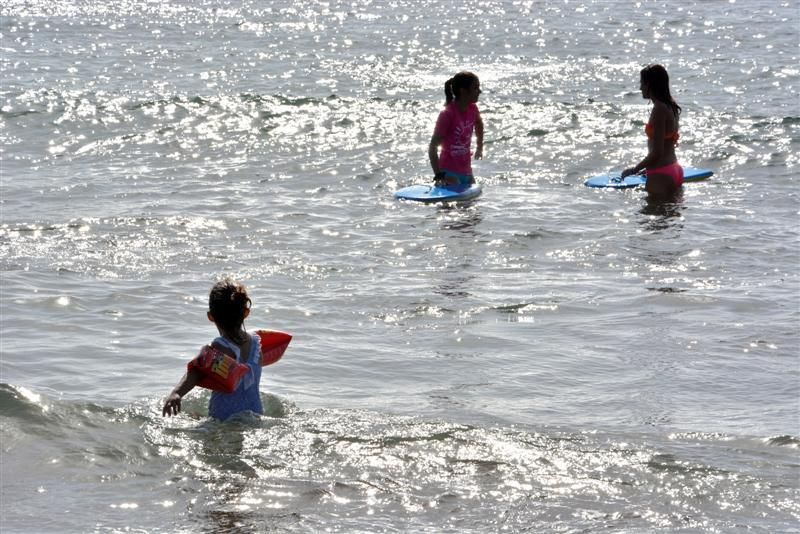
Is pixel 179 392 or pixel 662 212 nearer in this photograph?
pixel 179 392

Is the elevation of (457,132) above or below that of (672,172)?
above

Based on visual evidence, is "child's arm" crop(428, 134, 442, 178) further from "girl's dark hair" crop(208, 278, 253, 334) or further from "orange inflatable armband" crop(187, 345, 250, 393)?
"orange inflatable armband" crop(187, 345, 250, 393)

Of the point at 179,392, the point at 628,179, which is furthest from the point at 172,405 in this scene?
the point at 628,179

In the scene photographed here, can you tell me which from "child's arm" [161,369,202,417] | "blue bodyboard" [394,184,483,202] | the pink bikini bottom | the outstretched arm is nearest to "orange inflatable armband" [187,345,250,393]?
"child's arm" [161,369,202,417]

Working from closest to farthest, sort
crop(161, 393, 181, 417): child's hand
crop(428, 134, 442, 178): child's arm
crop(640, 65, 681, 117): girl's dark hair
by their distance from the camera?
1. crop(161, 393, 181, 417): child's hand
2. crop(640, 65, 681, 117): girl's dark hair
3. crop(428, 134, 442, 178): child's arm

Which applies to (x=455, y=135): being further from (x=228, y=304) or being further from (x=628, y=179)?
(x=228, y=304)

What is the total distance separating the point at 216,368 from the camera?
6191mm

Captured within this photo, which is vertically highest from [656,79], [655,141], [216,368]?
[656,79]

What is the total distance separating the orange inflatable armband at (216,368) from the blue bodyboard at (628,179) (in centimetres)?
752

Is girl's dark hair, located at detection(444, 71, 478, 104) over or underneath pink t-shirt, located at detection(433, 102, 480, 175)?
over

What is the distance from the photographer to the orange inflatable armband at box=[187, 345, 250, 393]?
619 cm

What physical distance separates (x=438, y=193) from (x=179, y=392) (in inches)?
276

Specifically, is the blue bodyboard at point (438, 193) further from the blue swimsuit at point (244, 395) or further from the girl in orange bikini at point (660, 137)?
the blue swimsuit at point (244, 395)

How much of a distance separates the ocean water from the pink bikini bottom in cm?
40
